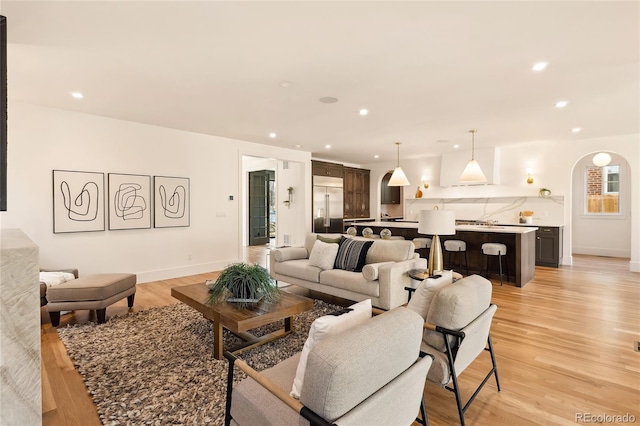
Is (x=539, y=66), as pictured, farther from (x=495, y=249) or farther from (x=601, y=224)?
(x=601, y=224)

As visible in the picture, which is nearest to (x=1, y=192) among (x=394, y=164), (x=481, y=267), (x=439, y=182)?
(x=481, y=267)

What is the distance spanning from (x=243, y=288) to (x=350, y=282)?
136 centimetres

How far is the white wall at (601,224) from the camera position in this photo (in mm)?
7711

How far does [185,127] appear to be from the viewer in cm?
544

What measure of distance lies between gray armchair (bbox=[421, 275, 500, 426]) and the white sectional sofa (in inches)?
61.2

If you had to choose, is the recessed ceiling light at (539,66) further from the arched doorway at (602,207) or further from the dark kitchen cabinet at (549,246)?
the arched doorway at (602,207)

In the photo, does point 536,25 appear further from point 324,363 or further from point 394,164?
point 394,164

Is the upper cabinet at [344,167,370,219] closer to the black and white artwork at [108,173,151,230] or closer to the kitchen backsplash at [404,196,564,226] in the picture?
the kitchen backsplash at [404,196,564,226]

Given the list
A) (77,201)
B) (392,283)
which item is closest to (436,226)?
(392,283)

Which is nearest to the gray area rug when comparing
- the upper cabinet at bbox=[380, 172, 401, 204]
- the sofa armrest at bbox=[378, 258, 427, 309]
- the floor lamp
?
the sofa armrest at bbox=[378, 258, 427, 309]

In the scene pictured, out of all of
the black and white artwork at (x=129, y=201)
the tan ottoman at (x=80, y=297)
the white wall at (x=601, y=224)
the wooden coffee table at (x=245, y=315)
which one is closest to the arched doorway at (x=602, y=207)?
the white wall at (x=601, y=224)

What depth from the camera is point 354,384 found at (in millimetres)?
1112

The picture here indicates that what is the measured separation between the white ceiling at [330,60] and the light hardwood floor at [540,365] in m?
2.53

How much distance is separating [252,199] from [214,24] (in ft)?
27.2
